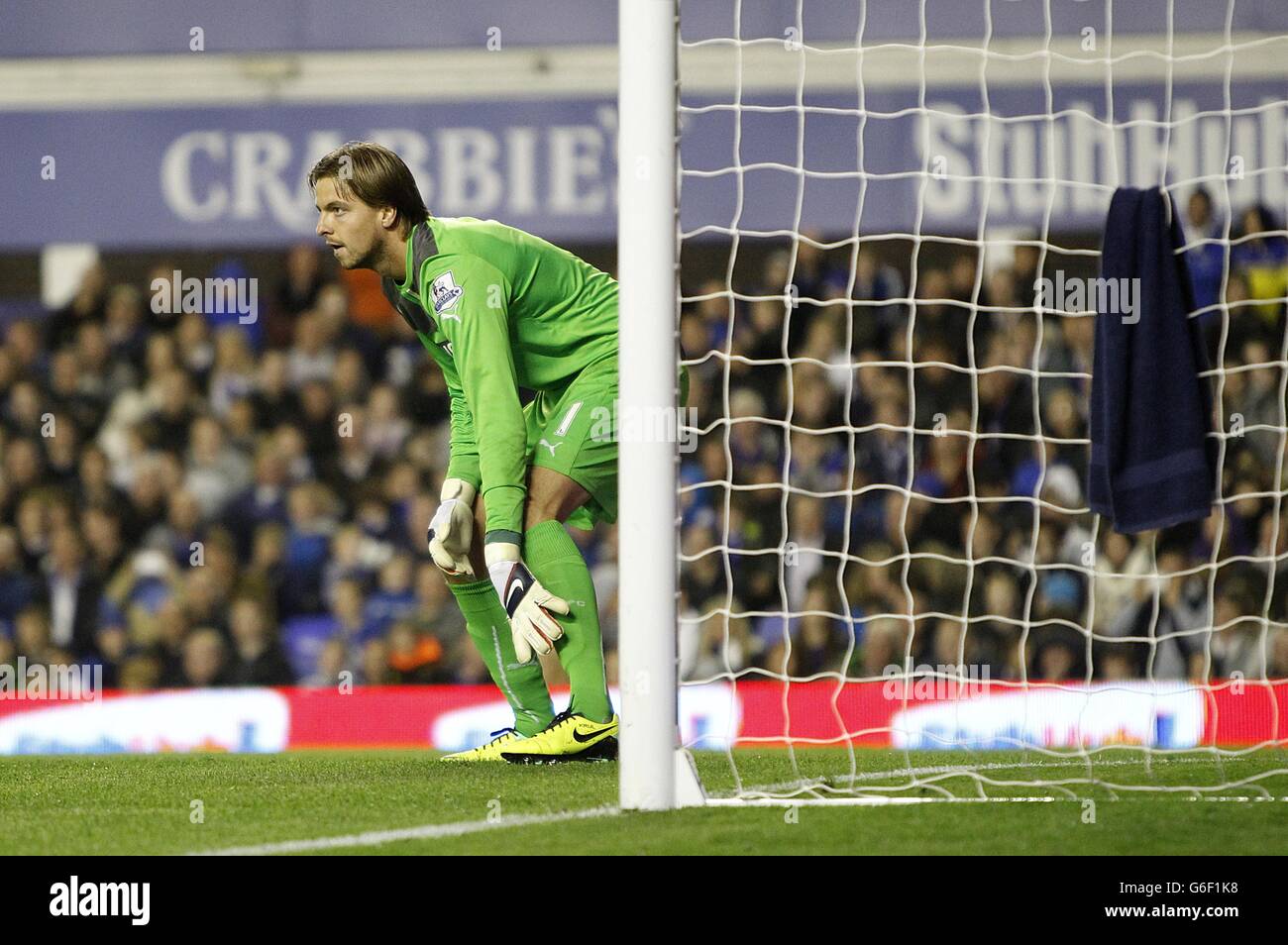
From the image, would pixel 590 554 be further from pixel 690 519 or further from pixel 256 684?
pixel 256 684

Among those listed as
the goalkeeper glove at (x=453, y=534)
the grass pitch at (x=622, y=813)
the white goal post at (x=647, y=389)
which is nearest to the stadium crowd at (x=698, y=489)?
the goalkeeper glove at (x=453, y=534)

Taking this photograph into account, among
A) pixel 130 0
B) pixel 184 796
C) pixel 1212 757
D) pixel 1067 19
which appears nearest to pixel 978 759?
pixel 1212 757

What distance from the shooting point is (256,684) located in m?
7.07

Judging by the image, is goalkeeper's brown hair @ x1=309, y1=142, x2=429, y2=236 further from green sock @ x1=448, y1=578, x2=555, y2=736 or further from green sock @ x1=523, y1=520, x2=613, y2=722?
green sock @ x1=448, y1=578, x2=555, y2=736

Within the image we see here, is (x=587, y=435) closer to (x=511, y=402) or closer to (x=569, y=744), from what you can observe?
(x=511, y=402)

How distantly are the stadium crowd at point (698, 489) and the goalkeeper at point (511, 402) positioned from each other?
190 centimetres

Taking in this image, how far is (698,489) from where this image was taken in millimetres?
7266

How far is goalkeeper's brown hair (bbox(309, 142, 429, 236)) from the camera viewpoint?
13.7 ft

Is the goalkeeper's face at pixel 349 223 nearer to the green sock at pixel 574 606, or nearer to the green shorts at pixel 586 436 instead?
the green shorts at pixel 586 436

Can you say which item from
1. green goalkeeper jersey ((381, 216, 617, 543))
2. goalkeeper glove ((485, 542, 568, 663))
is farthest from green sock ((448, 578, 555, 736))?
goalkeeper glove ((485, 542, 568, 663))

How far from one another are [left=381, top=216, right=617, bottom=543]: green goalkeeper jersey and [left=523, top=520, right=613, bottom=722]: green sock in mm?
180

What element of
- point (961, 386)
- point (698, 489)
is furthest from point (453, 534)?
point (961, 386)

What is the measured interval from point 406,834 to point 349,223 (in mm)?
1810

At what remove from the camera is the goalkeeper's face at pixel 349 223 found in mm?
4184
